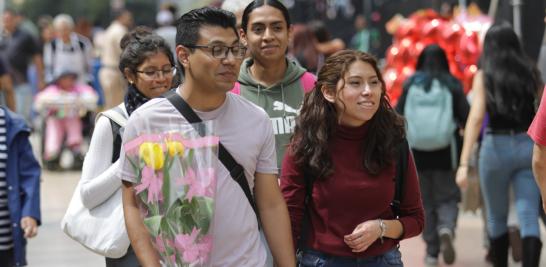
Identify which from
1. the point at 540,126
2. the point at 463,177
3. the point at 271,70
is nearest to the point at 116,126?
the point at 271,70

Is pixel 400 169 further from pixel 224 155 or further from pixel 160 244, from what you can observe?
pixel 160 244

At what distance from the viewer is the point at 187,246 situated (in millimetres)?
3645

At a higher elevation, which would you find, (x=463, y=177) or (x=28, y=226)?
(x=28, y=226)

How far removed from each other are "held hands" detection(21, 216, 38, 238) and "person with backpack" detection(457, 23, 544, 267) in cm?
323

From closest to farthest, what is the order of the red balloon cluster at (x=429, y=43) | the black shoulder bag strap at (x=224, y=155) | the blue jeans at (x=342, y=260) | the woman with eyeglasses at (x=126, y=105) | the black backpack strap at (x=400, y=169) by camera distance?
the black shoulder bag strap at (x=224, y=155) < the blue jeans at (x=342, y=260) < the black backpack strap at (x=400, y=169) < the woman with eyeglasses at (x=126, y=105) < the red balloon cluster at (x=429, y=43)

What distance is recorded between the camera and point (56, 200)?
1324 cm

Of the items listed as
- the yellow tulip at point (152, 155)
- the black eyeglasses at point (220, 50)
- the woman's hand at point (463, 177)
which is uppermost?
the black eyeglasses at point (220, 50)

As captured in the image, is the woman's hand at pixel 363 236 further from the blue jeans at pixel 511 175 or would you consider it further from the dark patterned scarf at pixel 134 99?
the blue jeans at pixel 511 175

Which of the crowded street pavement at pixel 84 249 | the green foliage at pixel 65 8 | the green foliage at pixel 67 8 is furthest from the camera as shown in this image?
the green foliage at pixel 65 8

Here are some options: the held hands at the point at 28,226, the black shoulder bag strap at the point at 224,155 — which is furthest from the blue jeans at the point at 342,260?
the held hands at the point at 28,226

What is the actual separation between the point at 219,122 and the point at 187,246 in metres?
0.52

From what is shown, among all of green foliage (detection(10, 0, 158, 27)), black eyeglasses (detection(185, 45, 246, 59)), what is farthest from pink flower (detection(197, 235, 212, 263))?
green foliage (detection(10, 0, 158, 27))

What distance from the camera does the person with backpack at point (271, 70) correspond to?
532 centimetres

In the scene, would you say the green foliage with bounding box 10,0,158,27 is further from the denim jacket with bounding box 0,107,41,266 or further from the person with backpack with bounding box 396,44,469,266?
the denim jacket with bounding box 0,107,41,266
